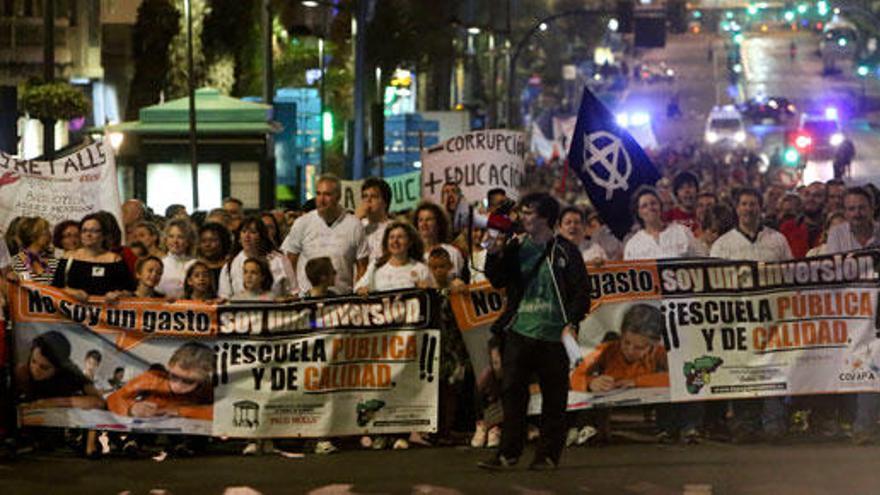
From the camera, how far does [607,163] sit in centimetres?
1561

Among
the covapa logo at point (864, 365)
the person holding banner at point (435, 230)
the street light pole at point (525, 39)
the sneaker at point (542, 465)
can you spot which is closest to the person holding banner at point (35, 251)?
the person holding banner at point (435, 230)

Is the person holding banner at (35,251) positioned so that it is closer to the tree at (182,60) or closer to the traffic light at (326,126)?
the traffic light at (326,126)

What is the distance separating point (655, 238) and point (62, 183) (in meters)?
4.55

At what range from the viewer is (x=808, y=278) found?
14125mm

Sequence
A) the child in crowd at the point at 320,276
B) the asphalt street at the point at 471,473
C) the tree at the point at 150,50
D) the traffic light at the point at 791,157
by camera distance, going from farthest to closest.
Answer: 1. the traffic light at the point at 791,157
2. the tree at the point at 150,50
3. the child in crowd at the point at 320,276
4. the asphalt street at the point at 471,473

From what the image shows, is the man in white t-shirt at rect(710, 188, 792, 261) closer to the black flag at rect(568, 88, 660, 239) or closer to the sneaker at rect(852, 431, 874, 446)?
the black flag at rect(568, 88, 660, 239)

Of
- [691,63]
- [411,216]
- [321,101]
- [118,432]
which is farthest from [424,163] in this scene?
[691,63]

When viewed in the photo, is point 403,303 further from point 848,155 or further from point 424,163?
point 848,155

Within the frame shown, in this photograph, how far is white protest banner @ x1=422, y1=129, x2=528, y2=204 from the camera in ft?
62.3

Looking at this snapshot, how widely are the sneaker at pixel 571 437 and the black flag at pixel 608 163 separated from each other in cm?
219

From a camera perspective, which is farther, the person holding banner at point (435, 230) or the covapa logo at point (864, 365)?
the person holding banner at point (435, 230)

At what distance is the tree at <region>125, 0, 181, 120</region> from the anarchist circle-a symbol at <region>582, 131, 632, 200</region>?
2788cm

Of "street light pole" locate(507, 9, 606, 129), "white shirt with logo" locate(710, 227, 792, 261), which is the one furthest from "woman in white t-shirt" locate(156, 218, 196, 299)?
"street light pole" locate(507, 9, 606, 129)

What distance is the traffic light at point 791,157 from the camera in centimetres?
5709
